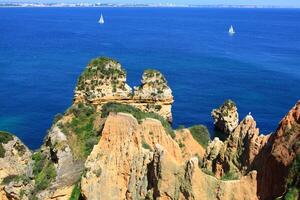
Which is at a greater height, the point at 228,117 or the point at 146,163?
the point at 228,117

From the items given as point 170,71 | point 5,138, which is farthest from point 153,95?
point 170,71

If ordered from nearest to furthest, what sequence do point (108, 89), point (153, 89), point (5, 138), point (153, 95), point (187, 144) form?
point (187, 144), point (5, 138), point (108, 89), point (153, 95), point (153, 89)

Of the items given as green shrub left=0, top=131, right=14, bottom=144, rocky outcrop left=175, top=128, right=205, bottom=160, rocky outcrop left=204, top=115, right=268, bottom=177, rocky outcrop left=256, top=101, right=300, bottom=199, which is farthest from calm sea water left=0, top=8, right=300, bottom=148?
rocky outcrop left=256, top=101, right=300, bottom=199

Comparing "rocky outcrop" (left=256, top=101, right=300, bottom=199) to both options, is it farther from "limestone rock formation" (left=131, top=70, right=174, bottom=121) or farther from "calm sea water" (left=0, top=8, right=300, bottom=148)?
"calm sea water" (left=0, top=8, right=300, bottom=148)

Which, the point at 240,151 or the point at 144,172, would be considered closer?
the point at 144,172

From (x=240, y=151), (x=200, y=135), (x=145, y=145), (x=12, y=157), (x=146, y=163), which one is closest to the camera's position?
(x=146, y=163)

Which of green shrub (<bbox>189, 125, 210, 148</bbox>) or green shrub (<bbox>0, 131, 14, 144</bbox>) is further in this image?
green shrub (<bbox>189, 125, 210, 148</bbox>)

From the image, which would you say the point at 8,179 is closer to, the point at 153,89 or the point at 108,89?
the point at 108,89

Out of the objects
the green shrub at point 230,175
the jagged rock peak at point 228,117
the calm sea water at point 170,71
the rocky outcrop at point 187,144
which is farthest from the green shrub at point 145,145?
the jagged rock peak at point 228,117

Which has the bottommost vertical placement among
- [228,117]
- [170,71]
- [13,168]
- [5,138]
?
[13,168]
